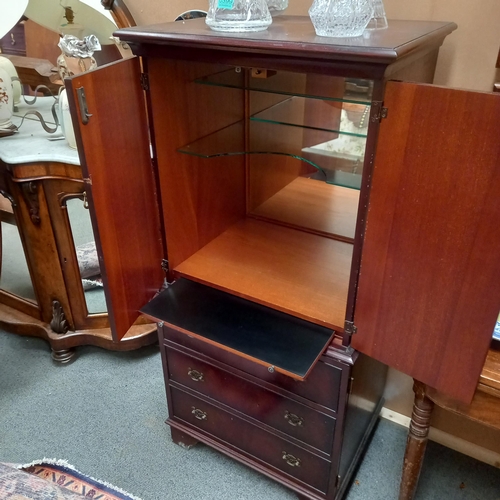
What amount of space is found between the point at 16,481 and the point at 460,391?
809 mm

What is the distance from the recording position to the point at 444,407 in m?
1.04

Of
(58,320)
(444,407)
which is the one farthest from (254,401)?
(58,320)

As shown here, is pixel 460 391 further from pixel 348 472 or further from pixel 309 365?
pixel 348 472

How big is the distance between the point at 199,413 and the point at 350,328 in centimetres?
67

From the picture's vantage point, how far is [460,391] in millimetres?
923

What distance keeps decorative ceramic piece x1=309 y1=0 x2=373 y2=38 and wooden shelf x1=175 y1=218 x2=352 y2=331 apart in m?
0.60

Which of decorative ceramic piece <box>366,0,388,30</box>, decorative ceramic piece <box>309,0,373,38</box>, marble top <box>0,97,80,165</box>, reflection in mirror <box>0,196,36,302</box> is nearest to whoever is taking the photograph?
decorative ceramic piece <box>309,0,373,38</box>

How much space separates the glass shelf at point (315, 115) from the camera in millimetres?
1084

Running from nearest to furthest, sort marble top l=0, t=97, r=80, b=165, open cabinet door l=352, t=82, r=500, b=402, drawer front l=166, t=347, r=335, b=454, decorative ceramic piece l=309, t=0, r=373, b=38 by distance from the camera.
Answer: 1. open cabinet door l=352, t=82, r=500, b=402
2. decorative ceramic piece l=309, t=0, r=373, b=38
3. drawer front l=166, t=347, r=335, b=454
4. marble top l=0, t=97, r=80, b=165

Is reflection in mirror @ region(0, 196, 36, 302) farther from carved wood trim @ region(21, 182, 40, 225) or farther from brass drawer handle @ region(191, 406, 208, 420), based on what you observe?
brass drawer handle @ region(191, 406, 208, 420)

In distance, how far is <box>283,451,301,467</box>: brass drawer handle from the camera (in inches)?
52.2

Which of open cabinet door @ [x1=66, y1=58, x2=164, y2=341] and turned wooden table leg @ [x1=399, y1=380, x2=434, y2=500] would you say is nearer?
open cabinet door @ [x1=66, y1=58, x2=164, y2=341]

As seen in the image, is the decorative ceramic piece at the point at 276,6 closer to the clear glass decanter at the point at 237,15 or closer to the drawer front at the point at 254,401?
the clear glass decanter at the point at 237,15

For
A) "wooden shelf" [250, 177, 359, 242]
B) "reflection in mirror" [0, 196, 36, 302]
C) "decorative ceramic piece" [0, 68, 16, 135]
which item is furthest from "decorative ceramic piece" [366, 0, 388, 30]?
"reflection in mirror" [0, 196, 36, 302]
